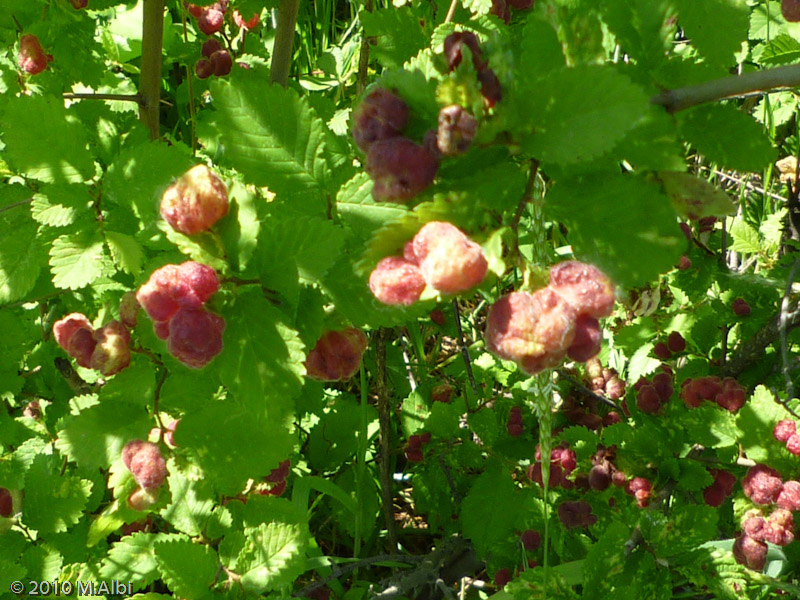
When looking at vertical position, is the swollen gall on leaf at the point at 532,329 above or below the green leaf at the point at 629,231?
below

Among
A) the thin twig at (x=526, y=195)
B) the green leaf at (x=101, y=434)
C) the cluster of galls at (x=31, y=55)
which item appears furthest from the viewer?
the cluster of galls at (x=31, y=55)

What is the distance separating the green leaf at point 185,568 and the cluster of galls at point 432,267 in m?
0.96

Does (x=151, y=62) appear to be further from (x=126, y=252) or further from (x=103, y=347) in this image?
(x=103, y=347)

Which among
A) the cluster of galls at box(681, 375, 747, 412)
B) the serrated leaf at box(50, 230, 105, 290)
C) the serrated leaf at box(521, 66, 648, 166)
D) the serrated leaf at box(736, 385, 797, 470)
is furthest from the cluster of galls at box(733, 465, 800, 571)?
the serrated leaf at box(50, 230, 105, 290)

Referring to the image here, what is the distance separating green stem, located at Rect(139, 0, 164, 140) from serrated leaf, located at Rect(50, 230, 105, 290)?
1.84ft

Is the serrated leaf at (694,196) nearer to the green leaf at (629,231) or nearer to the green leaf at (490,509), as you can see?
the green leaf at (629,231)

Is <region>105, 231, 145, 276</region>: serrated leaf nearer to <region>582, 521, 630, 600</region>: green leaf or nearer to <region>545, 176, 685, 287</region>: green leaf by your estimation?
<region>545, 176, 685, 287</region>: green leaf

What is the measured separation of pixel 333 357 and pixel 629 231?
0.51 metres

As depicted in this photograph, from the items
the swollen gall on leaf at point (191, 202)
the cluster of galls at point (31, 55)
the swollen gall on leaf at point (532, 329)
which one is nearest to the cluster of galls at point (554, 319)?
the swollen gall on leaf at point (532, 329)

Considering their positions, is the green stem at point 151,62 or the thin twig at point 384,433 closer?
the green stem at point 151,62

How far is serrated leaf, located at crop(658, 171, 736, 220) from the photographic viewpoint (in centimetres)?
91

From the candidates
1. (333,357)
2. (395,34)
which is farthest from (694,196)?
(395,34)

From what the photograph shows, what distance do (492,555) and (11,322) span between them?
1460 mm

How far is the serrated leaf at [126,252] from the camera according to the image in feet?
4.45
